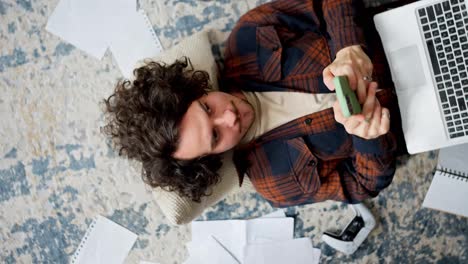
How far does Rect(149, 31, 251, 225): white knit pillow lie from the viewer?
3.48ft

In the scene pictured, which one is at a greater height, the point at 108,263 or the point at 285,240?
the point at 108,263

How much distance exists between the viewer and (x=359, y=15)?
94 centimetres

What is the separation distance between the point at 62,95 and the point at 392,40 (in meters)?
0.92

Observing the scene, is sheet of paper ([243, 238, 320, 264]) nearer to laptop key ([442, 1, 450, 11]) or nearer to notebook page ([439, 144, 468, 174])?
notebook page ([439, 144, 468, 174])

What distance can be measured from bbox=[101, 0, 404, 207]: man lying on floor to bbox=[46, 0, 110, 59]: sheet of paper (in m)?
0.28

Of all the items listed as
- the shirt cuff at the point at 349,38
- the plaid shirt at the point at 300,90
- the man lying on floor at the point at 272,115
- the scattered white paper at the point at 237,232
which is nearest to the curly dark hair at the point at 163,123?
the man lying on floor at the point at 272,115

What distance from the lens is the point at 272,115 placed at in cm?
102

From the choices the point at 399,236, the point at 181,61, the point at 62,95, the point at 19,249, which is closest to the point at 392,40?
the point at 181,61

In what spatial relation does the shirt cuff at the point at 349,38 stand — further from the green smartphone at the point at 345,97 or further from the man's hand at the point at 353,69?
the green smartphone at the point at 345,97

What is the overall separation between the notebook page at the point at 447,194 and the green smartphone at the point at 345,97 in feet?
2.16

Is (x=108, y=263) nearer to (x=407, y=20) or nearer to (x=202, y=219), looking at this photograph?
(x=202, y=219)

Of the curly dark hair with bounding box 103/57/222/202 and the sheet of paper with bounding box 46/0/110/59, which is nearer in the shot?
the curly dark hair with bounding box 103/57/222/202

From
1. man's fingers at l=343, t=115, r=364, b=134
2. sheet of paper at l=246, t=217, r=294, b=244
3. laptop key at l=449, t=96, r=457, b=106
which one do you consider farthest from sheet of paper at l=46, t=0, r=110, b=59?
laptop key at l=449, t=96, r=457, b=106

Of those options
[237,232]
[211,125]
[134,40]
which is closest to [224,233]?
[237,232]
